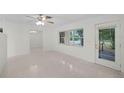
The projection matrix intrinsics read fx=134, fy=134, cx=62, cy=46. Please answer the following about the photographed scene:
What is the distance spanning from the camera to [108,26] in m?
5.00

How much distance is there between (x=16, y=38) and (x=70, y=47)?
3.25 m

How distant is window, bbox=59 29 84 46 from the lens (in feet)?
23.1

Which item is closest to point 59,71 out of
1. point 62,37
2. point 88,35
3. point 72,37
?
point 88,35

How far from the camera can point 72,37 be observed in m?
8.01

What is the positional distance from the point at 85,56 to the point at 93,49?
74 centimetres

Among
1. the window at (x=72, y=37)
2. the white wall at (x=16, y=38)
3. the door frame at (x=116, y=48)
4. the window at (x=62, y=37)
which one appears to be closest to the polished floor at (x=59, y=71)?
the door frame at (x=116, y=48)

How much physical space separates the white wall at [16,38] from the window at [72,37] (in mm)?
2422

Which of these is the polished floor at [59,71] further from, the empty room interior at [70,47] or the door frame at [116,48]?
the door frame at [116,48]

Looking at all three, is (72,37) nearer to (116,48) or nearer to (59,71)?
(116,48)
